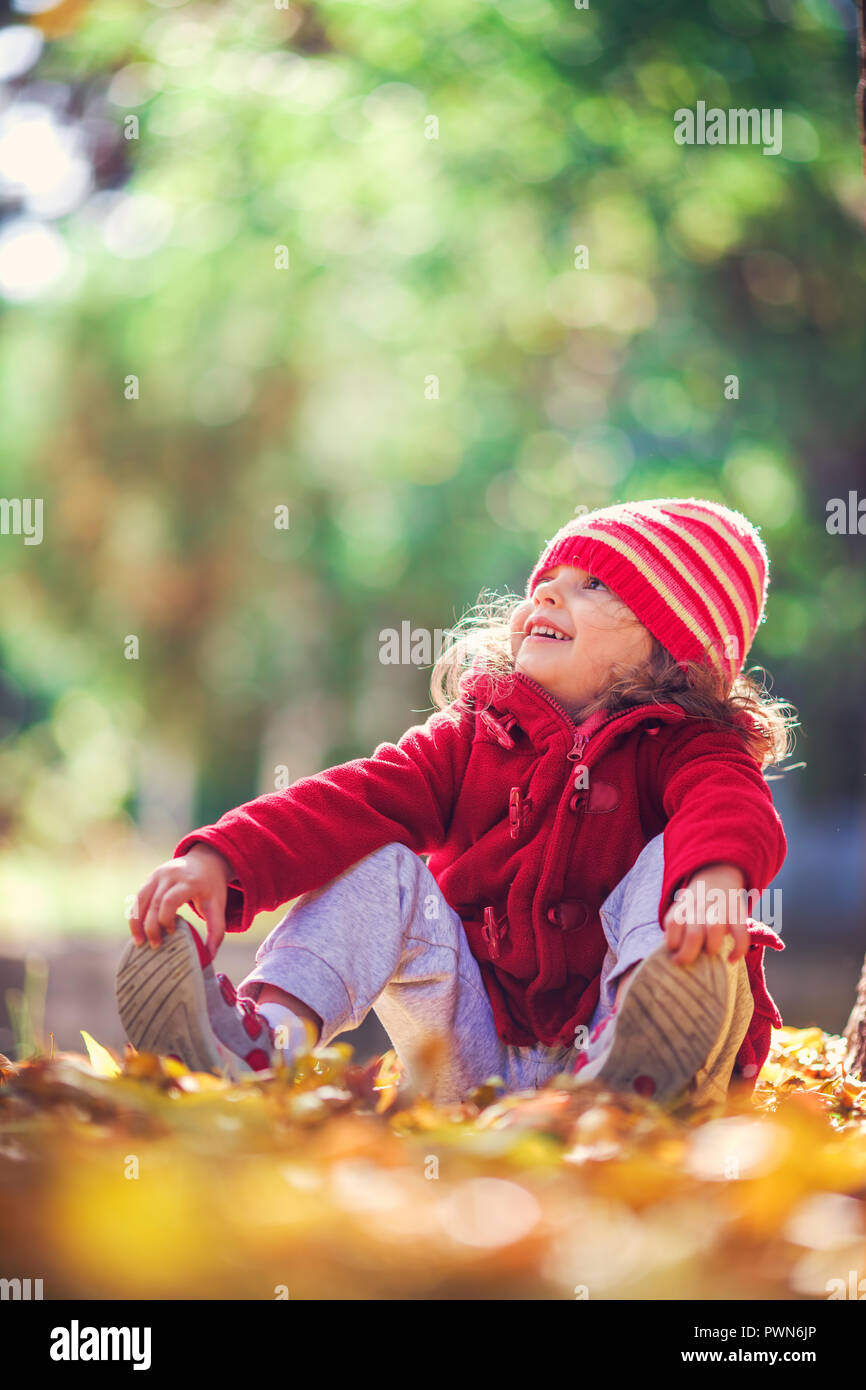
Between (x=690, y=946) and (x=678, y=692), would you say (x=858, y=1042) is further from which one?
(x=690, y=946)

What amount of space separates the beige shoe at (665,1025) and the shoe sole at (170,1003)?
521 millimetres

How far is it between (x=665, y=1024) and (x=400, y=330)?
7.99m

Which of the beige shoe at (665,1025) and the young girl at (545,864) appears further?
the young girl at (545,864)

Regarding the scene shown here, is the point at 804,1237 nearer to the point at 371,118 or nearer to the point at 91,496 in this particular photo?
the point at 371,118

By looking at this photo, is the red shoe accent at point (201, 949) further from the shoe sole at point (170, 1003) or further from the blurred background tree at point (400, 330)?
the blurred background tree at point (400, 330)

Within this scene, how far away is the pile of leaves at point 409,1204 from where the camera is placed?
1.03 metres

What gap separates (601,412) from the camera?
28.7ft

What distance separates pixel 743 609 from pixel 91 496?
385 inches

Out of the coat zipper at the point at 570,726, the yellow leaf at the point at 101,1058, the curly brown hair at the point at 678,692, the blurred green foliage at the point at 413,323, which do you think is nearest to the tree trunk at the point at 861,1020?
the curly brown hair at the point at 678,692

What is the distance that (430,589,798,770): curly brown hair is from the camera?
7.18 ft

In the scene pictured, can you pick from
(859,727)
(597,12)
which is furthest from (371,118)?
(859,727)

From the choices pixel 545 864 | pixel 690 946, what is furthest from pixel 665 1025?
pixel 545 864

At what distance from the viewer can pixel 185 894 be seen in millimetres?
1770

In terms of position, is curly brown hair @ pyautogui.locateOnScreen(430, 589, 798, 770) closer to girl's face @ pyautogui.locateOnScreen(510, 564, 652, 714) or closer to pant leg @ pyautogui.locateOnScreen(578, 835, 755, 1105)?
girl's face @ pyautogui.locateOnScreen(510, 564, 652, 714)
